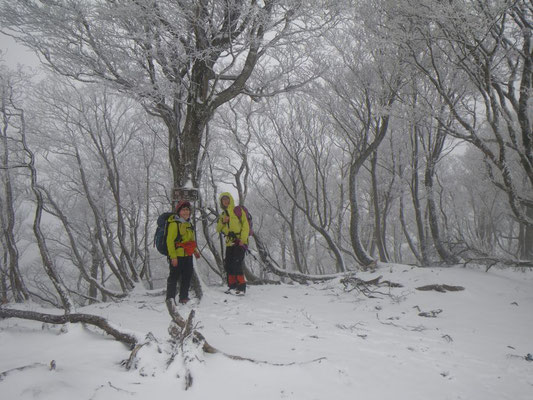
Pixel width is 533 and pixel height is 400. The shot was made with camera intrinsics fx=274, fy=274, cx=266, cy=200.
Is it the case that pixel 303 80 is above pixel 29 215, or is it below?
above

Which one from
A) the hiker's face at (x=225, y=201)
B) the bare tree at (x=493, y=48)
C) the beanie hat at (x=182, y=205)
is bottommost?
the beanie hat at (x=182, y=205)

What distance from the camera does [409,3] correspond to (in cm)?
459

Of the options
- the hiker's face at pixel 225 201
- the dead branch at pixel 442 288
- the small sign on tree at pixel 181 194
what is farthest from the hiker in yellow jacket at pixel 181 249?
the dead branch at pixel 442 288

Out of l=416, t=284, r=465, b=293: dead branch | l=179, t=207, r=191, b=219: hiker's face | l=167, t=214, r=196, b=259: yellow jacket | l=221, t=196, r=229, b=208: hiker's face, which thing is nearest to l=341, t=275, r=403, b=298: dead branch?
l=416, t=284, r=465, b=293: dead branch

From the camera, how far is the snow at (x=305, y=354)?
147 centimetres

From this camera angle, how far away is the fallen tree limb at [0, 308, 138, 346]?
1.91 metres

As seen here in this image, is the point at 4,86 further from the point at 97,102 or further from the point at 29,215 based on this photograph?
the point at 29,215

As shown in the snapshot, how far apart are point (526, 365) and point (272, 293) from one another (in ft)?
11.8

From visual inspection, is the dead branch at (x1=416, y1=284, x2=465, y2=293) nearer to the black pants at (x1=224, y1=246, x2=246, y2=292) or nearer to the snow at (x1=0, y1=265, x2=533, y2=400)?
the snow at (x1=0, y1=265, x2=533, y2=400)

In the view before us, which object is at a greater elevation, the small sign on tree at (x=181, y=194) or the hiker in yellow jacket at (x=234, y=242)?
the small sign on tree at (x=181, y=194)

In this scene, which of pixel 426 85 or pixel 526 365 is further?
pixel 426 85

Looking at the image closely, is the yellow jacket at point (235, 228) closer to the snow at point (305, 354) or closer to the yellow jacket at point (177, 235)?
the yellow jacket at point (177, 235)

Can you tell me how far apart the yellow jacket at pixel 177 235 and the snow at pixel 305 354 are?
Answer: 0.85 m

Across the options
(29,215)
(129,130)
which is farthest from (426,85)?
(29,215)
